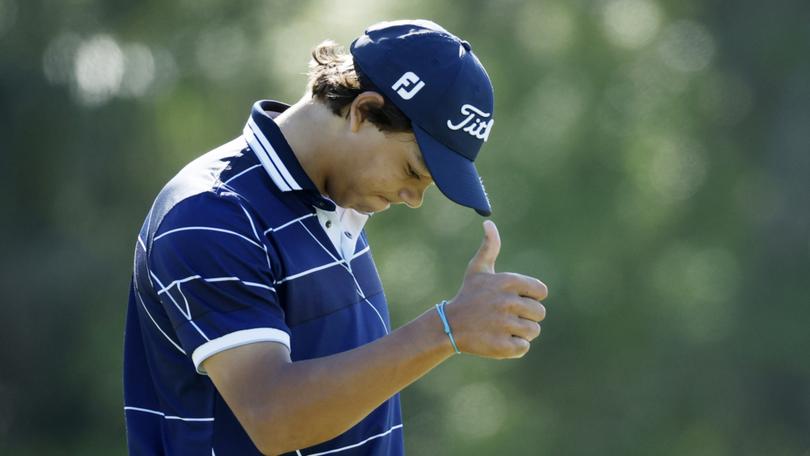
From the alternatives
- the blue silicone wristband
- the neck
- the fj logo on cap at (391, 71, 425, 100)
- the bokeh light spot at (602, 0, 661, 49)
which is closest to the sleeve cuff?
the blue silicone wristband

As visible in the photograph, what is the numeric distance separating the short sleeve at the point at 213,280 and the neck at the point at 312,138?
216 millimetres

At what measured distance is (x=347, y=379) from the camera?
1.51m

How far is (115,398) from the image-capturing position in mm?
6621

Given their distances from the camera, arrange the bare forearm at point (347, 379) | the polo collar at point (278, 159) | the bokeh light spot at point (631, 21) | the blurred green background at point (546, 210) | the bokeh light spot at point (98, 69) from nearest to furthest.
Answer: the bare forearm at point (347, 379) → the polo collar at point (278, 159) → the bokeh light spot at point (98, 69) → the blurred green background at point (546, 210) → the bokeh light spot at point (631, 21)

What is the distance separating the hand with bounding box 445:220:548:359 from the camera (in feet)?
4.96

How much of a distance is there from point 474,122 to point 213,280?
51cm

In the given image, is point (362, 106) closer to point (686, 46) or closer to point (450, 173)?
point (450, 173)

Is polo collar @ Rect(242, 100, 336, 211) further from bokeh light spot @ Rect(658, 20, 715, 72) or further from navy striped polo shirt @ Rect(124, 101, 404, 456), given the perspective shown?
bokeh light spot @ Rect(658, 20, 715, 72)

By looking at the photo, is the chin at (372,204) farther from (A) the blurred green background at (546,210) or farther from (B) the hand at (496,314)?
(A) the blurred green background at (546,210)

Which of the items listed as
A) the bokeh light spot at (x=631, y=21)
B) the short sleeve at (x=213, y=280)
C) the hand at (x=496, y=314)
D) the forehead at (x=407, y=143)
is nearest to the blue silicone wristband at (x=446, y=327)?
the hand at (x=496, y=314)

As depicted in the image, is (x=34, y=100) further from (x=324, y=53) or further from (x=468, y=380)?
(x=324, y=53)

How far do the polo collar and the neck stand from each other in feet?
0.08

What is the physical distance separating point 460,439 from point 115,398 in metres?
1.99

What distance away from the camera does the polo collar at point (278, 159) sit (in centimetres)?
172
